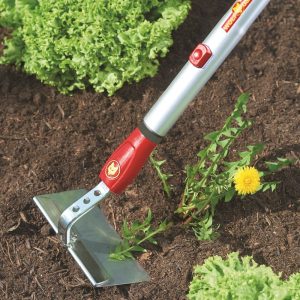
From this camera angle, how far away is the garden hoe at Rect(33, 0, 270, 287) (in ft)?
7.67

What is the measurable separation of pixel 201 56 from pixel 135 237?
0.75 metres

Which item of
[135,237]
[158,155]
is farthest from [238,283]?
[158,155]

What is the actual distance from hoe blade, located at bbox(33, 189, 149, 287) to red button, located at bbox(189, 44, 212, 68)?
2.37 feet

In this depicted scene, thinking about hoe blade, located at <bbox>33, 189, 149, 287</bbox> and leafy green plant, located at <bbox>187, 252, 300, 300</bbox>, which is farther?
hoe blade, located at <bbox>33, 189, 149, 287</bbox>

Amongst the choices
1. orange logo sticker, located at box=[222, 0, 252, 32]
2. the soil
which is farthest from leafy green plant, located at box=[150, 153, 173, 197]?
orange logo sticker, located at box=[222, 0, 252, 32]

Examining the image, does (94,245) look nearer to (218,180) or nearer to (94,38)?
(218,180)

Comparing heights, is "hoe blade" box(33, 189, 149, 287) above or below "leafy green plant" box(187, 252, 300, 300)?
below

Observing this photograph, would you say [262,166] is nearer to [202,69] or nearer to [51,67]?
[202,69]

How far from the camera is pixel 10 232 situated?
2611 mm

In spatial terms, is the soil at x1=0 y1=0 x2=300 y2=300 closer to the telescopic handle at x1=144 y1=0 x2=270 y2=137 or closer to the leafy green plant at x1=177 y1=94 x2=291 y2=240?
the leafy green plant at x1=177 y1=94 x2=291 y2=240

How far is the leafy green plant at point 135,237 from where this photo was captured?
2.49 metres

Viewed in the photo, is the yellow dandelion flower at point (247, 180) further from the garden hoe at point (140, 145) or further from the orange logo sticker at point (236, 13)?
the orange logo sticker at point (236, 13)

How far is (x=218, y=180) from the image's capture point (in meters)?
2.51

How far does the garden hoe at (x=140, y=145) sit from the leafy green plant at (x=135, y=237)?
0.13 feet
